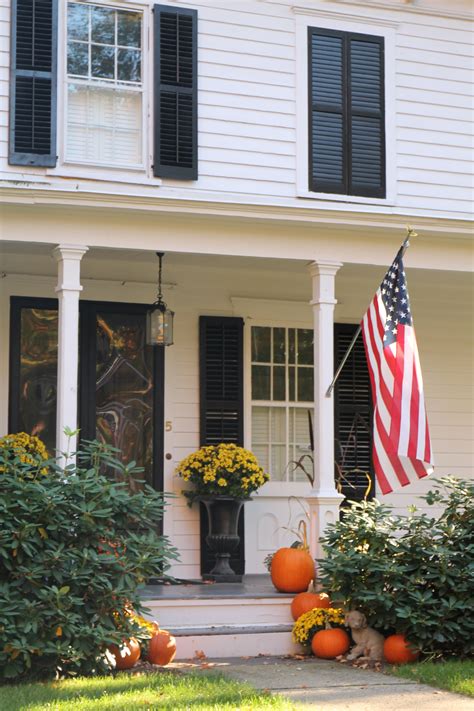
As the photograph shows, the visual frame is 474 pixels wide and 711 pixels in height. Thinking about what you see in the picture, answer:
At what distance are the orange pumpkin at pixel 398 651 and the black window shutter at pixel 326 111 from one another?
434 centimetres

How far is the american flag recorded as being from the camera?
28.9 feet

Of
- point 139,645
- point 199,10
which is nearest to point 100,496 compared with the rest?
point 139,645

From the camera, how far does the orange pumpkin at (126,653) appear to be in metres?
7.99

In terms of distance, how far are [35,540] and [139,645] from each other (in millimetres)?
1225

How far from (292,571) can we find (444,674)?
210 centimetres

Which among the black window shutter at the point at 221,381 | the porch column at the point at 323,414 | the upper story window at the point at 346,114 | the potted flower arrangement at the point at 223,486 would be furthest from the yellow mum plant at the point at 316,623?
the upper story window at the point at 346,114

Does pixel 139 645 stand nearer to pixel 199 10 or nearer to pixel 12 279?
pixel 12 279

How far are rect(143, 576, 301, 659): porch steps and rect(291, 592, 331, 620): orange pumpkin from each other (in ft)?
0.42

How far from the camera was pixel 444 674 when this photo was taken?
25.5 ft

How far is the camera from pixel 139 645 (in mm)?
8281

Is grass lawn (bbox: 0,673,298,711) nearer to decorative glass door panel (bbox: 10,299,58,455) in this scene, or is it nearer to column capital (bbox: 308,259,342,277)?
decorative glass door panel (bbox: 10,299,58,455)

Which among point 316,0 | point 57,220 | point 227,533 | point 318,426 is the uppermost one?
point 316,0

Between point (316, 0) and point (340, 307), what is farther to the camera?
point (340, 307)

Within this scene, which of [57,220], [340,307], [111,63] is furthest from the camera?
[340,307]
